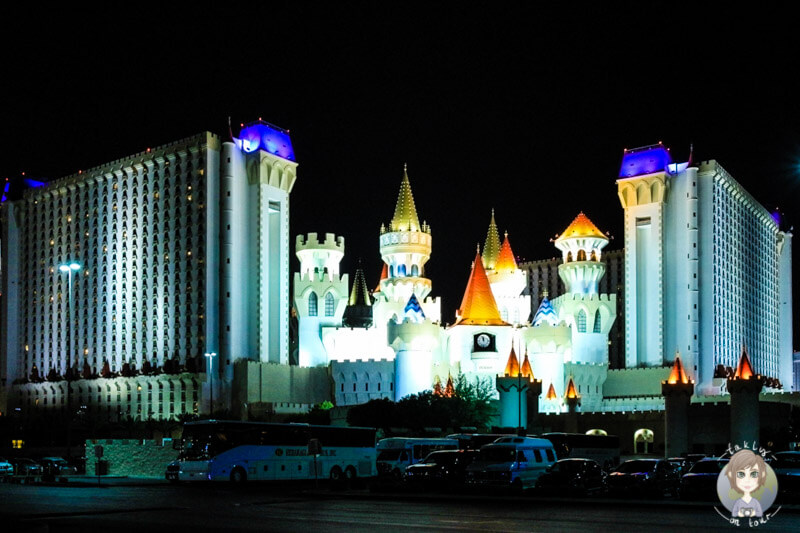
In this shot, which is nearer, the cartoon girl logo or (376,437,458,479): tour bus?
the cartoon girl logo

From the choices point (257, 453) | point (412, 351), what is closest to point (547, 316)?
point (412, 351)

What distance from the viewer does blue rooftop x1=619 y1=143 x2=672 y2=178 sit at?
102m

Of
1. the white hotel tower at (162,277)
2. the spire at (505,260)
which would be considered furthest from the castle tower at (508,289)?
the white hotel tower at (162,277)

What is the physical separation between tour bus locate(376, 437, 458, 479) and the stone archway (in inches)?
1153

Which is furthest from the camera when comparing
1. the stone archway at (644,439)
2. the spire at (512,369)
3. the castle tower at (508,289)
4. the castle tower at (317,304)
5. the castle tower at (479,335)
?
the castle tower at (508,289)

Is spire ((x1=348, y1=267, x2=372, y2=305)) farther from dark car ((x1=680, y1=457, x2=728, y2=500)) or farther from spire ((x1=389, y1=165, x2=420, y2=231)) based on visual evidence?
dark car ((x1=680, y1=457, x2=728, y2=500))

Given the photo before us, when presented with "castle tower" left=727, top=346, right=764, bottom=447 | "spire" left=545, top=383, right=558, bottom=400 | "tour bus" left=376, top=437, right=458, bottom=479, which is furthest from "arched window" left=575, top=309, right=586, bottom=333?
"tour bus" left=376, top=437, right=458, bottom=479

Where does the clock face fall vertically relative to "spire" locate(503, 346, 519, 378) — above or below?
above

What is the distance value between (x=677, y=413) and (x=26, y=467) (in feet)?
121

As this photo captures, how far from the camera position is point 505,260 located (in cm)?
10800

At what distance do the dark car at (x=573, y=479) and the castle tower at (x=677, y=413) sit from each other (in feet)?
104

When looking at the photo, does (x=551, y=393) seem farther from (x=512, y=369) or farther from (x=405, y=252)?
(x=405, y=252)

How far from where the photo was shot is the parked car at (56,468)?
51.8 m

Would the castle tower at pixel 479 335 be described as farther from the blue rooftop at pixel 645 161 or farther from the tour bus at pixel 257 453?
the tour bus at pixel 257 453
